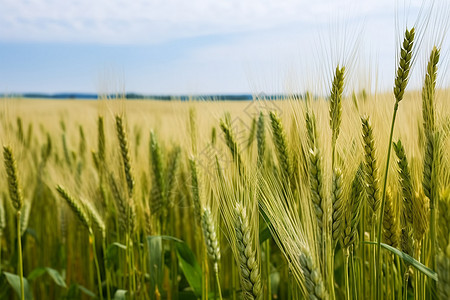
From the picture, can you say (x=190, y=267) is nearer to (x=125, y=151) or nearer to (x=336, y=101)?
(x=125, y=151)

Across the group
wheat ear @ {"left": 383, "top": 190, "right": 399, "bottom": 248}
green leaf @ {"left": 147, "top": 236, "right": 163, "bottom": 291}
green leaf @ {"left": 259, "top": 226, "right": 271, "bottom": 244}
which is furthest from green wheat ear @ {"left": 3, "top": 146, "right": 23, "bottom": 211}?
wheat ear @ {"left": 383, "top": 190, "right": 399, "bottom": 248}

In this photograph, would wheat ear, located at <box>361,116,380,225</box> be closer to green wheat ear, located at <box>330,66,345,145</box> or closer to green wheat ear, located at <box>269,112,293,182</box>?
green wheat ear, located at <box>330,66,345,145</box>

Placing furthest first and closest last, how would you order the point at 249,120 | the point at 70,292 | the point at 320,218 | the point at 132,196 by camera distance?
the point at 249,120
the point at 70,292
the point at 132,196
the point at 320,218

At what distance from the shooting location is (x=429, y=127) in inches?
53.4

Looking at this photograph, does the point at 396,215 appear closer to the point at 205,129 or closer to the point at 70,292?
the point at 205,129

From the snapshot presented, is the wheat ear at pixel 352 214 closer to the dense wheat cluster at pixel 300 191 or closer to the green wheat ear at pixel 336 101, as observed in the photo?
the dense wheat cluster at pixel 300 191

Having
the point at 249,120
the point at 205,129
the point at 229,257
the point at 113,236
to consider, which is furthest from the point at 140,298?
the point at 249,120

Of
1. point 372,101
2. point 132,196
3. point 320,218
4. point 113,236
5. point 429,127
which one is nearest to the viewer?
point 320,218

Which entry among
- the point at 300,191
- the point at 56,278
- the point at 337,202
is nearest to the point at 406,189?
the point at 337,202

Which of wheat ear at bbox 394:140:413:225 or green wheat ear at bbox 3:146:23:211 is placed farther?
green wheat ear at bbox 3:146:23:211

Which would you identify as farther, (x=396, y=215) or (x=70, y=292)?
(x=70, y=292)

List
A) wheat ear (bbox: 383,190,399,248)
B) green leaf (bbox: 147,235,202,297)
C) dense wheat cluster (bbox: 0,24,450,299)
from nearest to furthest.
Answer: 1. dense wheat cluster (bbox: 0,24,450,299)
2. wheat ear (bbox: 383,190,399,248)
3. green leaf (bbox: 147,235,202,297)

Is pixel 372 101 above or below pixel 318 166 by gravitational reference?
above

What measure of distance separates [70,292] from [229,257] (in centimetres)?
90
